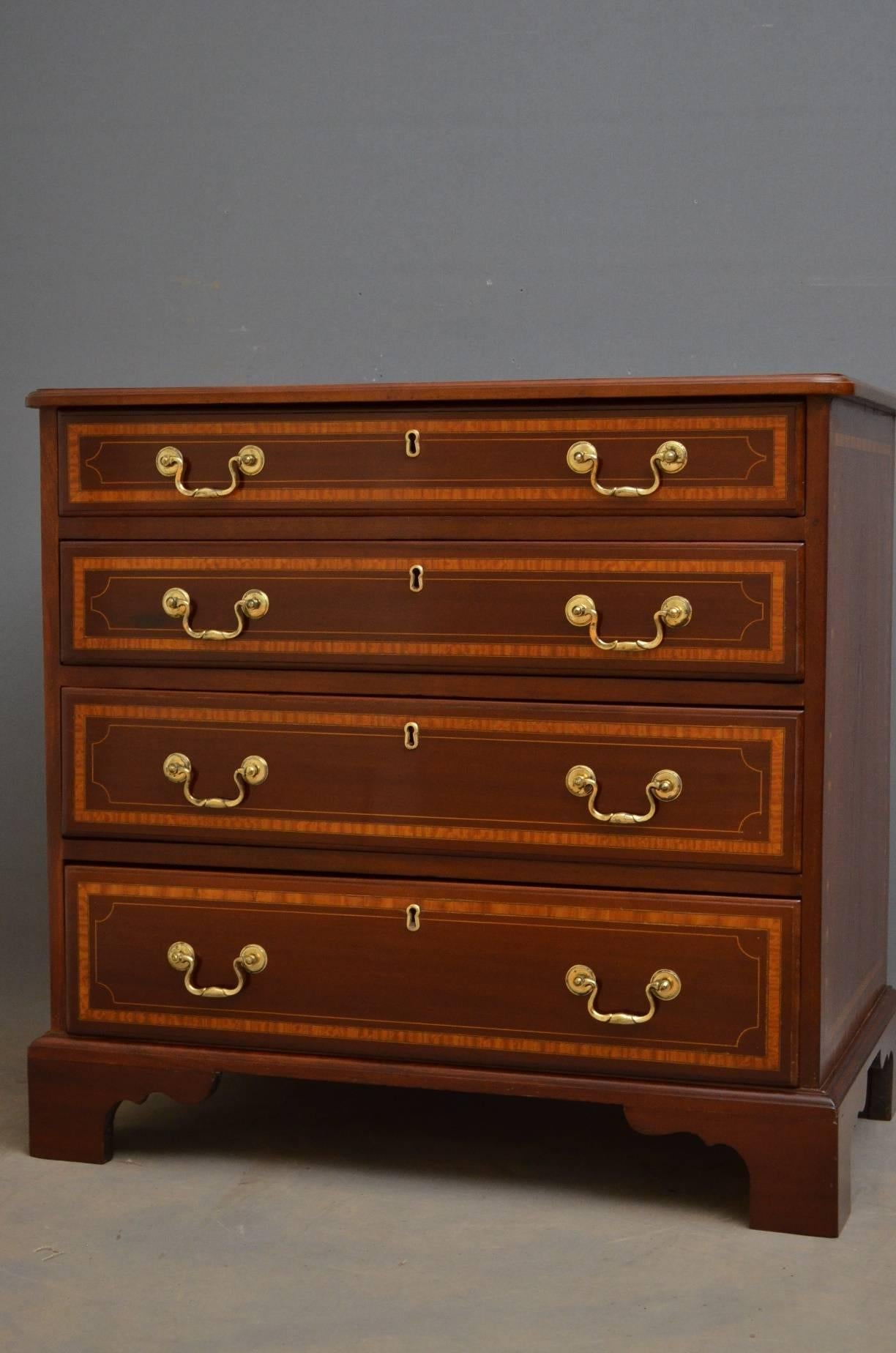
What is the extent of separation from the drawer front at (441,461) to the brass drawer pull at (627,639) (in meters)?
0.12

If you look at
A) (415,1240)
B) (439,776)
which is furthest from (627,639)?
(415,1240)

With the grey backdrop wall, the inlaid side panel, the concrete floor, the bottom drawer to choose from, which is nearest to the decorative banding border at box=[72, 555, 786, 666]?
the inlaid side panel

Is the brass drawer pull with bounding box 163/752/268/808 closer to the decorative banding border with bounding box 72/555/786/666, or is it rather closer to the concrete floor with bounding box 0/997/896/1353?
the decorative banding border with bounding box 72/555/786/666

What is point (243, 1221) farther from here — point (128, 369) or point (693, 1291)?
point (128, 369)

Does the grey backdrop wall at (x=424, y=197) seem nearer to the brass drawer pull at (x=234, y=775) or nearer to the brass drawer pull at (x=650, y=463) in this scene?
the brass drawer pull at (x=650, y=463)

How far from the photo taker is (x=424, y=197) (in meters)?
3.21

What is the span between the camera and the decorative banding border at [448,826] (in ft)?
7.50

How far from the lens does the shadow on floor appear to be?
2.52 meters

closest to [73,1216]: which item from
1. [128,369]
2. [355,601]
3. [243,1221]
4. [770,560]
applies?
[243,1221]

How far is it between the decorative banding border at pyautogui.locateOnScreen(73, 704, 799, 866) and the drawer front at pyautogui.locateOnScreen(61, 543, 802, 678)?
0.24 ft

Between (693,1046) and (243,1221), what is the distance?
645 mm

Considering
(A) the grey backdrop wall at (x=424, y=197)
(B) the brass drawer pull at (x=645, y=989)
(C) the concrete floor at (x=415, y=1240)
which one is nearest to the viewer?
(C) the concrete floor at (x=415, y=1240)

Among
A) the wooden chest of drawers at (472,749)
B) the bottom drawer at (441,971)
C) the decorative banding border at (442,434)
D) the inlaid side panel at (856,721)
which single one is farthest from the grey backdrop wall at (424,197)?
the bottom drawer at (441,971)

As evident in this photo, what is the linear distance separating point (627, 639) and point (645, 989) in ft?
1.52
